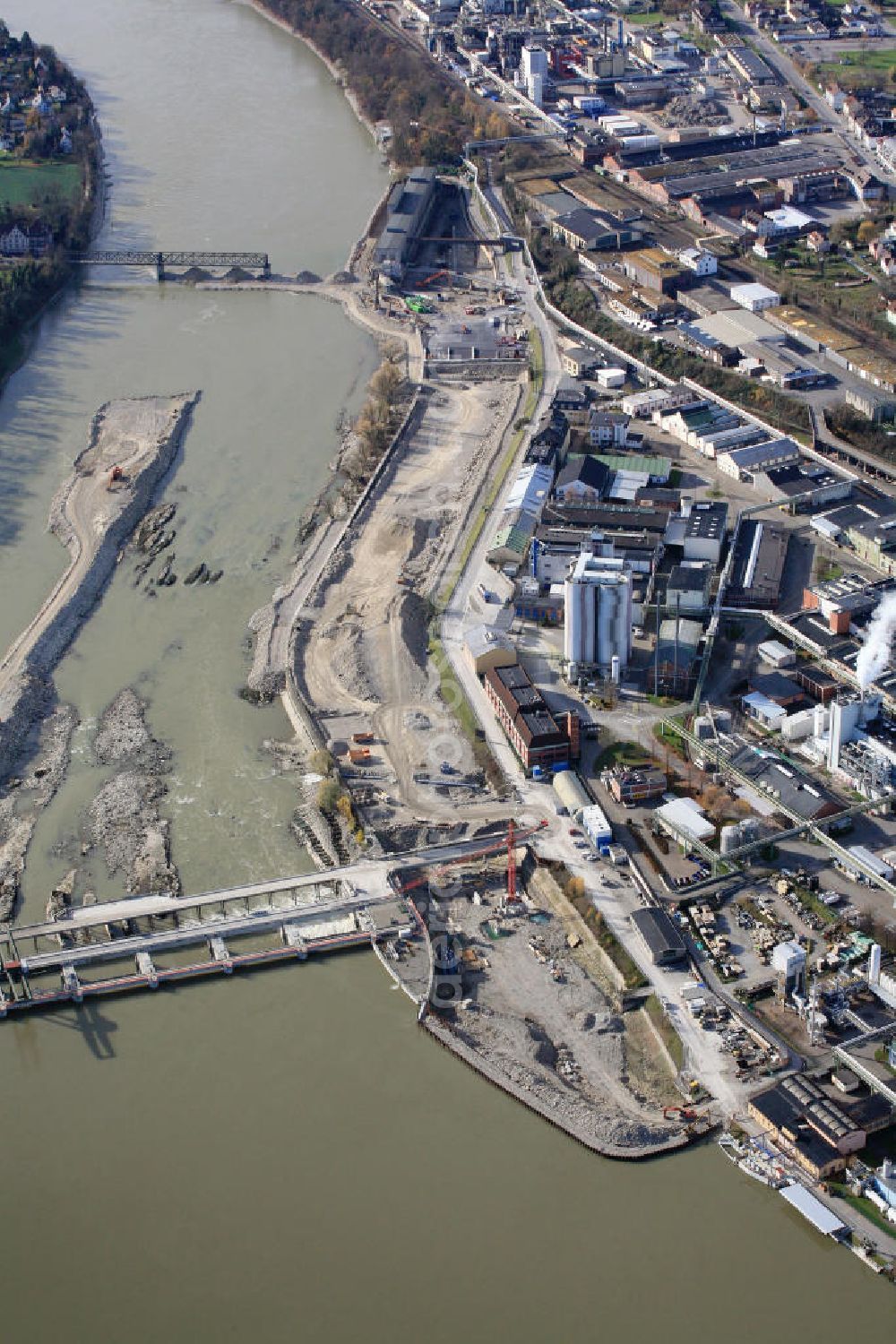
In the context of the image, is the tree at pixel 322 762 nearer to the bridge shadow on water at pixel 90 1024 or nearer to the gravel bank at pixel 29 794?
the gravel bank at pixel 29 794

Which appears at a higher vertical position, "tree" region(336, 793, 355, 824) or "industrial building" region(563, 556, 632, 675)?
"industrial building" region(563, 556, 632, 675)

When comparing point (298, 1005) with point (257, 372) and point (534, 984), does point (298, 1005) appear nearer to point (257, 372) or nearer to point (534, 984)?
point (534, 984)

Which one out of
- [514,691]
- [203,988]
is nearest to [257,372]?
[514,691]

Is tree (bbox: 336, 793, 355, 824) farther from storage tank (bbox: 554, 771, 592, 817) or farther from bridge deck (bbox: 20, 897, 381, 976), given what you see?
storage tank (bbox: 554, 771, 592, 817)

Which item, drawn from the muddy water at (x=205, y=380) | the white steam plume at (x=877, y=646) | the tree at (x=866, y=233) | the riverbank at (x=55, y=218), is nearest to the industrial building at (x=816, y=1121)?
the muddy water at (x=205, y=380)

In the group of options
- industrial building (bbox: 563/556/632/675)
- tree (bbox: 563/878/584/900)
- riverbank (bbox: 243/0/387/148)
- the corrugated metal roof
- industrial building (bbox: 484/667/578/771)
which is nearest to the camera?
the corrugated metal roof

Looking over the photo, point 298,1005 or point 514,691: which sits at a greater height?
point 514,691

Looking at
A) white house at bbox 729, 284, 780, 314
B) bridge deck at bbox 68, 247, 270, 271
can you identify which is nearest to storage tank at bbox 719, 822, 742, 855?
white house at bbox 729, 284, 780, 314

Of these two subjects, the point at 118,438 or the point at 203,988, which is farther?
the point at 118,438
